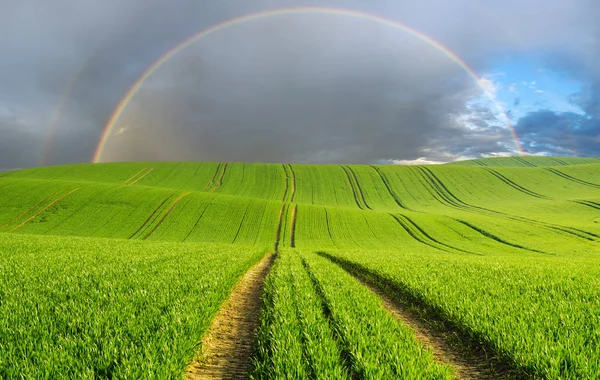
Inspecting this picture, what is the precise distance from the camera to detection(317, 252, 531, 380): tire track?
5742 mm

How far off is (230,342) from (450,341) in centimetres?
529

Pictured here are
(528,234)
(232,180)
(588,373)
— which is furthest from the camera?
(232,180)

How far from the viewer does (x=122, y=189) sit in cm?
7662

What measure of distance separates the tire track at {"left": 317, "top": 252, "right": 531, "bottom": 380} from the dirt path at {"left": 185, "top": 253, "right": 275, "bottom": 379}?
4040 millimetres

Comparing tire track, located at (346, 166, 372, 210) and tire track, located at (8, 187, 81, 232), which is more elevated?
tire track, located at (346, 166, 372, 210)

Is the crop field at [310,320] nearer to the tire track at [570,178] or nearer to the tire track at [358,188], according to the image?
the tire track at [358,188]

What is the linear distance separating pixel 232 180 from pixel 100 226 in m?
67.2

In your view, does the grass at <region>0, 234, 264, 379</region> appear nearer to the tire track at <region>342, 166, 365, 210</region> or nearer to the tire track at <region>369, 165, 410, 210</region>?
the tire track at <region>342, 166, 365, 210</region>

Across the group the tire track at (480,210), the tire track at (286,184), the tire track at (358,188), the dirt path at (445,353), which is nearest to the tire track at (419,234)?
the tire track at (358,188)

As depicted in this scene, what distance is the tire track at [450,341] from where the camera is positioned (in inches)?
226

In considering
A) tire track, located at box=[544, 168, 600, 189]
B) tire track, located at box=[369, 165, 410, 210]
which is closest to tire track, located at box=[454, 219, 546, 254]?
tire track, located at box=[369, 165, 410, 210]

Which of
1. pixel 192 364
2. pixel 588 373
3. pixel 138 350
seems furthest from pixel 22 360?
pixel 588 373

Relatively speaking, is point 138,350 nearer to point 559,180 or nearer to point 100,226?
point 100,226

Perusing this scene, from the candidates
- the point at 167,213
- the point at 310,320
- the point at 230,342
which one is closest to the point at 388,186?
the point at 167,213
